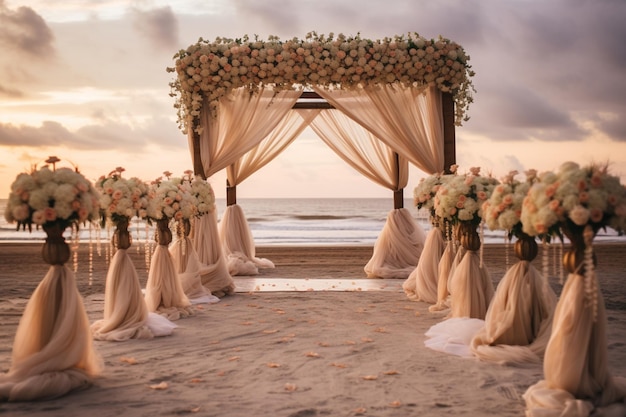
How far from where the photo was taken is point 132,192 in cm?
577

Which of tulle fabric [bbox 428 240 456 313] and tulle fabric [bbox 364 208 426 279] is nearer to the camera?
tulle fabric [bbox 428 240 456 313]

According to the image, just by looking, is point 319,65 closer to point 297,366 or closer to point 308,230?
point 297,366

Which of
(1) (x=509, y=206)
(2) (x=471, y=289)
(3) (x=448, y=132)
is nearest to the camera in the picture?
(1) (x=509, y=206)

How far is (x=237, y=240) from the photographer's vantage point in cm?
1059

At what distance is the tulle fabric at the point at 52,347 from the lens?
153 inches

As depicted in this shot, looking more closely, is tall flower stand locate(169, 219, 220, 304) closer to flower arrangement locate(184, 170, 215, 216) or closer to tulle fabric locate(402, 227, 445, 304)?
flower arrangement locate(184, 170, 215, 216)

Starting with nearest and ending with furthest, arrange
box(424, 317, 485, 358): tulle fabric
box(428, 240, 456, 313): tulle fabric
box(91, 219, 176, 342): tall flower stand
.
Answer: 1. box(424, 317, 485, 358): tulle fabric
2. box(91, 219, 176, 342): tall flower stand
3. box(428, 240, 456, 313): tulle fabric

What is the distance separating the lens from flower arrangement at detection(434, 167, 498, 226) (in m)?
5.81

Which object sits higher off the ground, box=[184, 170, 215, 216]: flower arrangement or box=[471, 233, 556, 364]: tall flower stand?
box=[184, 170, 215, 216]: flower arrangement

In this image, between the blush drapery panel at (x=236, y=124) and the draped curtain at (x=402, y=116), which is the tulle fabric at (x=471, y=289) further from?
the blush drapery panel at (x=236, y=124)

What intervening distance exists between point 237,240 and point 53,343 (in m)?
6.61

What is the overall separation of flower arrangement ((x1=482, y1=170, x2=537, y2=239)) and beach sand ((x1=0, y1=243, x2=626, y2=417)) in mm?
1023

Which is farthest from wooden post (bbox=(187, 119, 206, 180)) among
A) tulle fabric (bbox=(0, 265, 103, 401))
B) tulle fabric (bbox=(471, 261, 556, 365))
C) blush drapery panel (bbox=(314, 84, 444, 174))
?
tulle fabric (bbox=(471, 261, 556, 365))

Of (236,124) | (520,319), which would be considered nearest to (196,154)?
(236,124)
